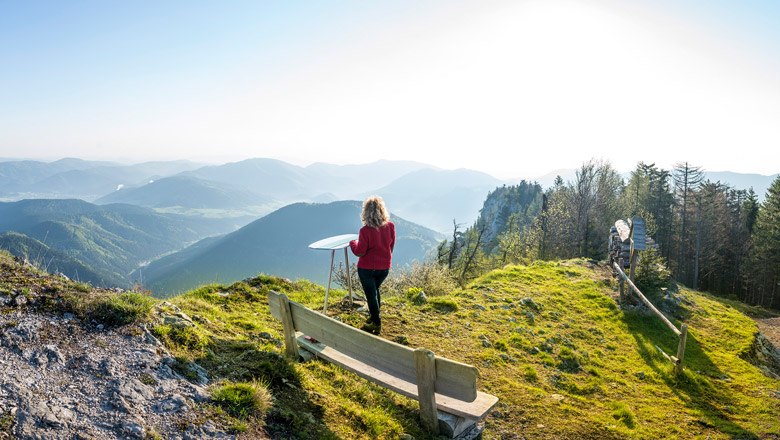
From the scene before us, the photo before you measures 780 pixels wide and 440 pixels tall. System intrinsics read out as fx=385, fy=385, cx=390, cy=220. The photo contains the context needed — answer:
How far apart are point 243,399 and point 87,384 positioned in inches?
66.4

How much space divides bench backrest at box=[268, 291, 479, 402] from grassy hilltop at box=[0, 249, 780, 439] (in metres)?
0.69

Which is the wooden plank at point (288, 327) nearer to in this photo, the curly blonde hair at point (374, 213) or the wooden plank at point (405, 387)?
the wooden plank at point (405, 387)

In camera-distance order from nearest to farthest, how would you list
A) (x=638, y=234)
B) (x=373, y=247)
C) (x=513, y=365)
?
1. (x=373, y=247)
2. (x=513, y=365)
3. (x=638, y=234)

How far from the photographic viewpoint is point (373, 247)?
7.90 m

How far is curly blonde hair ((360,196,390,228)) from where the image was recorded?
7791mm

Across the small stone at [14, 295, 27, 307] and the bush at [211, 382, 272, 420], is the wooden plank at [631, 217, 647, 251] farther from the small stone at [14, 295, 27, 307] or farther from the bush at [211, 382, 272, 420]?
the small stone at [14, 295, 27, 307]

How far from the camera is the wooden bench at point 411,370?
15.3 feet

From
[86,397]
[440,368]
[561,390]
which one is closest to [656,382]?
[561,390]

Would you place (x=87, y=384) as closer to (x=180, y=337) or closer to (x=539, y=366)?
(x=180, y=337)

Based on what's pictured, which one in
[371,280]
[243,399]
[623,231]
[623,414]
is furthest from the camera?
[623,231]

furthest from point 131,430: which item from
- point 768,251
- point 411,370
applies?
point 768,251

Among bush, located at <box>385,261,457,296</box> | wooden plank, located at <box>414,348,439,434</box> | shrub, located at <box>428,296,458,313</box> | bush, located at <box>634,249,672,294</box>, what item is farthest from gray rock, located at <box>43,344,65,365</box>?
bush, located at <box>634,249,672,294</box>

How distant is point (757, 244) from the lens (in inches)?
1738

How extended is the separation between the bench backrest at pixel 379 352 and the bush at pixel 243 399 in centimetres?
124
